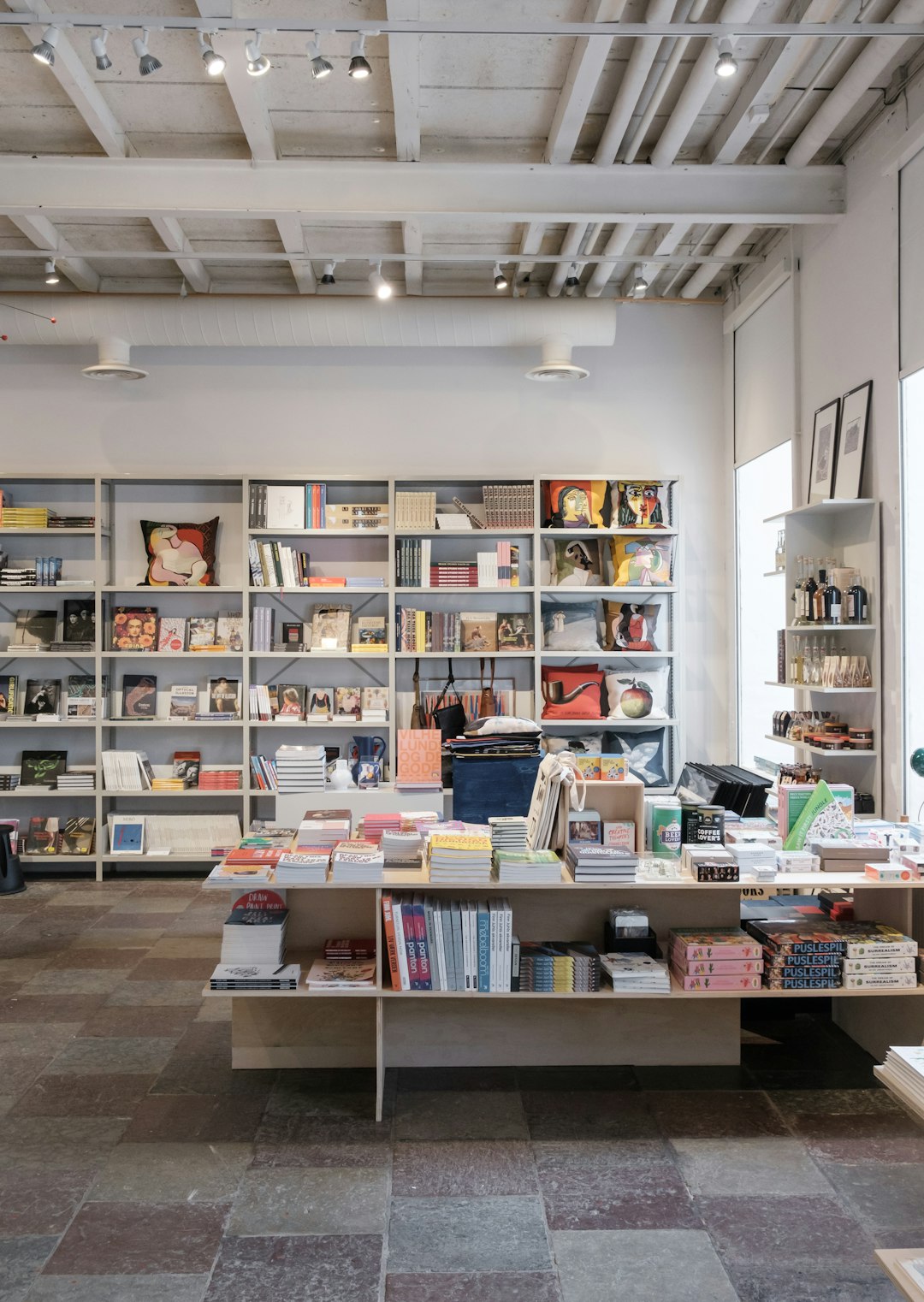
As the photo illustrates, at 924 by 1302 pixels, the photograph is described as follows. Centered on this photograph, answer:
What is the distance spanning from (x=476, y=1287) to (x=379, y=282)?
206 inches

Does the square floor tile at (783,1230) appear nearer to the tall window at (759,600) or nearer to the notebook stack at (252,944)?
the notebook stack at (252,944)

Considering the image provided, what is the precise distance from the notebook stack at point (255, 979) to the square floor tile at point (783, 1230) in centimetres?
142

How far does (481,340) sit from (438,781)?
3.46 m

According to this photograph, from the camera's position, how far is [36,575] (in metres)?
6.71

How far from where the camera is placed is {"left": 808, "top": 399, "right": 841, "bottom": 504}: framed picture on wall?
511 cm

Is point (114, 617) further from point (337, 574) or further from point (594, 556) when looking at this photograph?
point (594, 556)

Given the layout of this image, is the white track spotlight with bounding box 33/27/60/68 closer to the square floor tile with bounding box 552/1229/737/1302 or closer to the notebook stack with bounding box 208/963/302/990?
the notebook stack with bounding box 208/963/302/990

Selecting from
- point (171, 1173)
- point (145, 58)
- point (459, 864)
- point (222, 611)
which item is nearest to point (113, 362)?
point (222, 611)

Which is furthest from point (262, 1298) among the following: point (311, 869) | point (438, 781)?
point (438, 781)

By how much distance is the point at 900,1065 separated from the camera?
2.00 meters

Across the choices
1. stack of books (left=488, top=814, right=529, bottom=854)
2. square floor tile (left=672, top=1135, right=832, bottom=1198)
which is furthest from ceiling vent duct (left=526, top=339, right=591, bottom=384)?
square floor tile (left=672, top=1135, right=832, bottom=1198)

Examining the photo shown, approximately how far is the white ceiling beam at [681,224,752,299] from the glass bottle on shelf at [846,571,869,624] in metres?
2.31

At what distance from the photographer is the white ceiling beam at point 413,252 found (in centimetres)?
544

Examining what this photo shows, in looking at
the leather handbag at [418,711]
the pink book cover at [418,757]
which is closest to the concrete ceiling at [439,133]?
the pink book cover at [418,757]
